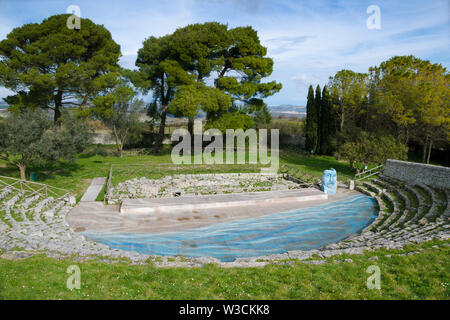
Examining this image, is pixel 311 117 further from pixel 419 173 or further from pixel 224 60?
pixel 419 173

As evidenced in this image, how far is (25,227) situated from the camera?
31.5 feet

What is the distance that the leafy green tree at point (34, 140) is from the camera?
1440 centimetres

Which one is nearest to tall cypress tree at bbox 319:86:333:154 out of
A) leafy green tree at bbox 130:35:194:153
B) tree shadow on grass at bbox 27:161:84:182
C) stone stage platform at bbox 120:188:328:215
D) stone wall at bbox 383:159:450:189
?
stone wall at bbox 383:159:450:189

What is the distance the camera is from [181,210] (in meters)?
13.3

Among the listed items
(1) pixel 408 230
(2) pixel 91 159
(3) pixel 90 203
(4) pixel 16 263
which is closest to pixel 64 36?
(2) pixel 91 159

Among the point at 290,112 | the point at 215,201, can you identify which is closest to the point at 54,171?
the point at 215,201

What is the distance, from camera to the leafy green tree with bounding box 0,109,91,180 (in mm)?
14398

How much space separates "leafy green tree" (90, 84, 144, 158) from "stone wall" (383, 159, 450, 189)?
2208 centimetres

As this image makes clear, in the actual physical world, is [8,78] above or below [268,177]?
above

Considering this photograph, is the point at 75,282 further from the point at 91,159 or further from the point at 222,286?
the point at 91,159

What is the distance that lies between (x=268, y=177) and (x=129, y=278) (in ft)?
49.8

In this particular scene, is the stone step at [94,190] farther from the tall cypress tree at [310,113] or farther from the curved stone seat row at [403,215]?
the tall cypress tree at [310,113]

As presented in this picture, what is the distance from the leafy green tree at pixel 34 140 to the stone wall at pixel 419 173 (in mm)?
19608

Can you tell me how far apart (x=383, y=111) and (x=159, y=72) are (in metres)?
21.2
